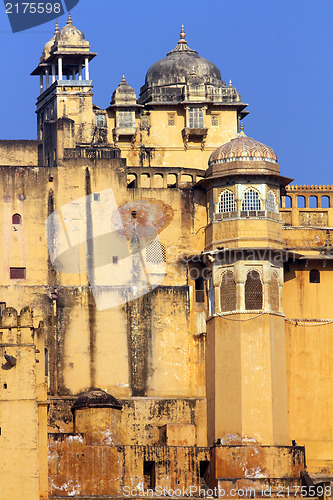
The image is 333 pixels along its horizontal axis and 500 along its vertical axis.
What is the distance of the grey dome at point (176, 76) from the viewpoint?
71750mm

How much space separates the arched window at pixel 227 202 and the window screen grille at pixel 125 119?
7141 millimetres

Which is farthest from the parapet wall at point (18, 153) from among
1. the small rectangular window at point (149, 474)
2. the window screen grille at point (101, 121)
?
the small rectangular window at point (149, 474)

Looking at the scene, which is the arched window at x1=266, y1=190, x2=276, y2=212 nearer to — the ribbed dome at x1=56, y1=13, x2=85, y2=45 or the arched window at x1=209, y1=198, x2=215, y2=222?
the arched window at x1=209, y1=198, x2=215, y2=222

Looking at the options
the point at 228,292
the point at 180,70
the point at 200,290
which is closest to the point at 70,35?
the point at 180,70

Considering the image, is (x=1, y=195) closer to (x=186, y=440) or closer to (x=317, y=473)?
(x=186, y=440)

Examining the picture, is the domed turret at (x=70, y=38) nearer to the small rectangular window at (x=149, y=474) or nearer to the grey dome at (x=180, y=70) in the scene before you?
the grey dome at (x=180, y=70)

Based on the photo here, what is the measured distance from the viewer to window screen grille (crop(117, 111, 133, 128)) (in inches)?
2790

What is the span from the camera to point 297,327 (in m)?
66.1


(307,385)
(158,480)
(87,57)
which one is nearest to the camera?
(158,480)

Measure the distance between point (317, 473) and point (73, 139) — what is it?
1665 centimetres

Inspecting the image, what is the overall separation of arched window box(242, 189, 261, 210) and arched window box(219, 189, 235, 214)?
50cm

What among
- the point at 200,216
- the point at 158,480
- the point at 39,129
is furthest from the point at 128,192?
the point at 158,480

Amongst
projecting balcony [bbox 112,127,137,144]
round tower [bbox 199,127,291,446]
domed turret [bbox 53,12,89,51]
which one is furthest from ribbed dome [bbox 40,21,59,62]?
round tower [bbox 199,127,291,446]

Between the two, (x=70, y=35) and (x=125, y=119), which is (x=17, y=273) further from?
(x=70, y=35)
